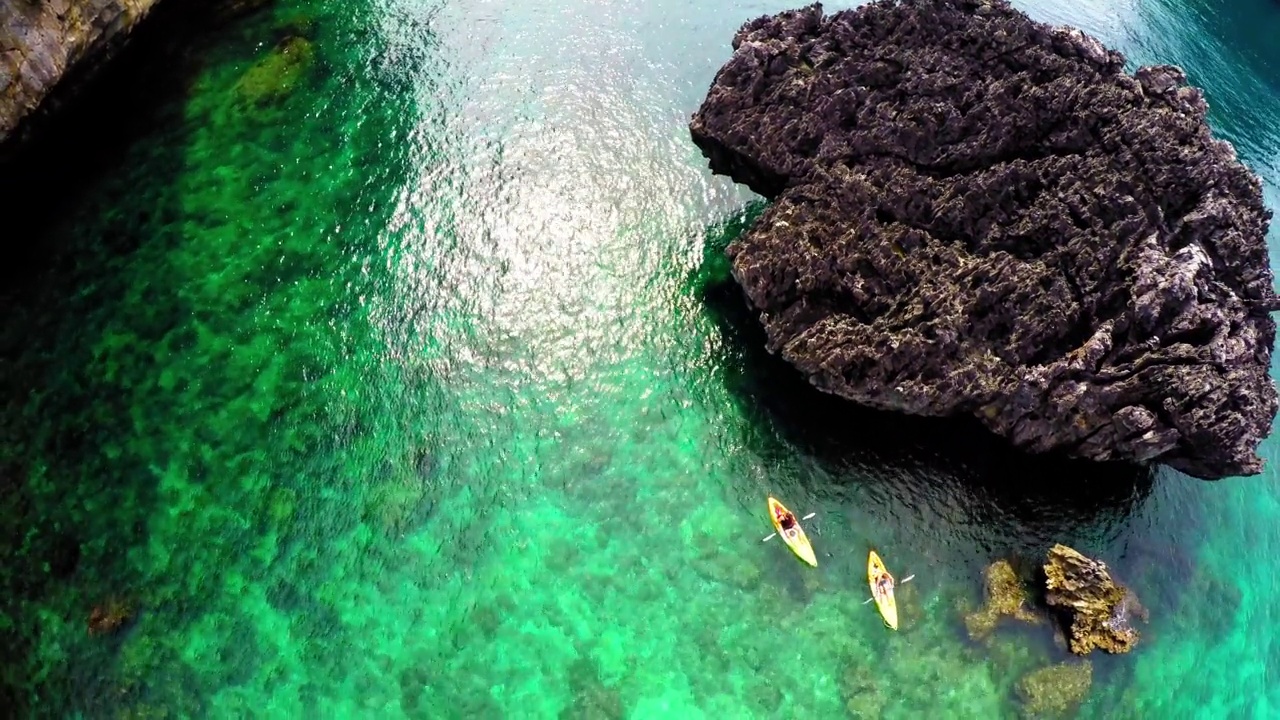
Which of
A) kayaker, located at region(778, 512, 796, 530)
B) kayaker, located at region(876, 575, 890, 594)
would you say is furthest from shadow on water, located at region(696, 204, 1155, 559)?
kayaker, located at region(876, 575, 890, 594)

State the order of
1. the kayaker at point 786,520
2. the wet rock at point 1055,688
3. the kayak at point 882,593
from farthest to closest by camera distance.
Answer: the kayaker at point 786,520
the kayak at point 882,593
the wet rock at point 1055,688

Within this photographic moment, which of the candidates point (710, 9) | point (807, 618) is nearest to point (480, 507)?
point (807, 618)

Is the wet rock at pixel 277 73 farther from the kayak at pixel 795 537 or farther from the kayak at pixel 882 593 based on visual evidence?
the kayak at pixel 882 593

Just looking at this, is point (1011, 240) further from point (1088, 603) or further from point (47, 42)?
point (47, 42)

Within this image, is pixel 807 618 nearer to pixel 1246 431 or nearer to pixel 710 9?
pixel 1246 431

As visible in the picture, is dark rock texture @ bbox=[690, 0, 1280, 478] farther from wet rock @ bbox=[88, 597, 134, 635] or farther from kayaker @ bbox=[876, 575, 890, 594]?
wet rock @ bbox=[88, 597, 134, 635]

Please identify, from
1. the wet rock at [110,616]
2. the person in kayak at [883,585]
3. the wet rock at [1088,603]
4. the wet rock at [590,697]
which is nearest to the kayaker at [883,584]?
the person in kayak at [883,585]
